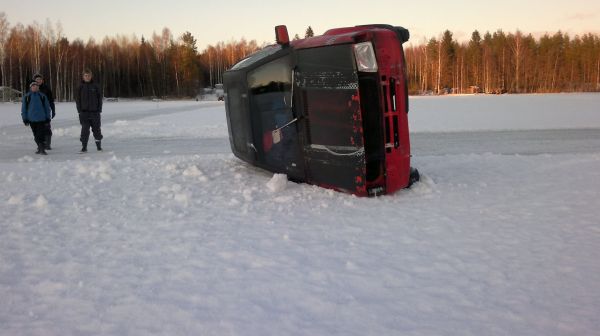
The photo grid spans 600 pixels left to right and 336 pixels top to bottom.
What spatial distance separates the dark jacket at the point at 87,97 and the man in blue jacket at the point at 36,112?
838mm

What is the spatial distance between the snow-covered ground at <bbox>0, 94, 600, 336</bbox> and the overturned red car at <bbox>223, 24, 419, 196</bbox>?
317mm

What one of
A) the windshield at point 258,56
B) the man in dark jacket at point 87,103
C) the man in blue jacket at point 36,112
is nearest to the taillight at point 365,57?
the windshield at point 258,56

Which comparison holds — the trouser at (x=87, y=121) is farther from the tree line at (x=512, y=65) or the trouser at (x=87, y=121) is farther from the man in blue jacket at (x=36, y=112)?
the tree line at (x=512, y=65)

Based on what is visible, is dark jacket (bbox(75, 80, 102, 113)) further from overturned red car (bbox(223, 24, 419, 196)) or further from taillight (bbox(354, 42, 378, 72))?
taillight (bbox(354, 42, 378, 72))

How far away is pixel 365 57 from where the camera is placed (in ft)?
15.5

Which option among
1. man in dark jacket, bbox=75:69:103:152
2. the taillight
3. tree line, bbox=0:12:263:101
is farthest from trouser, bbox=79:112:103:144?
tree line, bbox=0:12:263:101

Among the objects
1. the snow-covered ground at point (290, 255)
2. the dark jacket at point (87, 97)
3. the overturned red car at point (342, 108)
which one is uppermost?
the dark jacket at point (87, 97)

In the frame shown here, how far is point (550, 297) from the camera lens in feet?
8.91

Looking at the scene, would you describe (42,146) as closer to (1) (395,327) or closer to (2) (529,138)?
(1) (395,327)

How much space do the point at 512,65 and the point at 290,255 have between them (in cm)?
8166

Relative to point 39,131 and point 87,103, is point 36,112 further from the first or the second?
point 87,103

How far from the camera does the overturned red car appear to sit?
480 centimetres

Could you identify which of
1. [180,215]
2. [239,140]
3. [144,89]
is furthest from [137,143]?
[144,89]

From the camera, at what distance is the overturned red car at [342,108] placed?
480 cm
